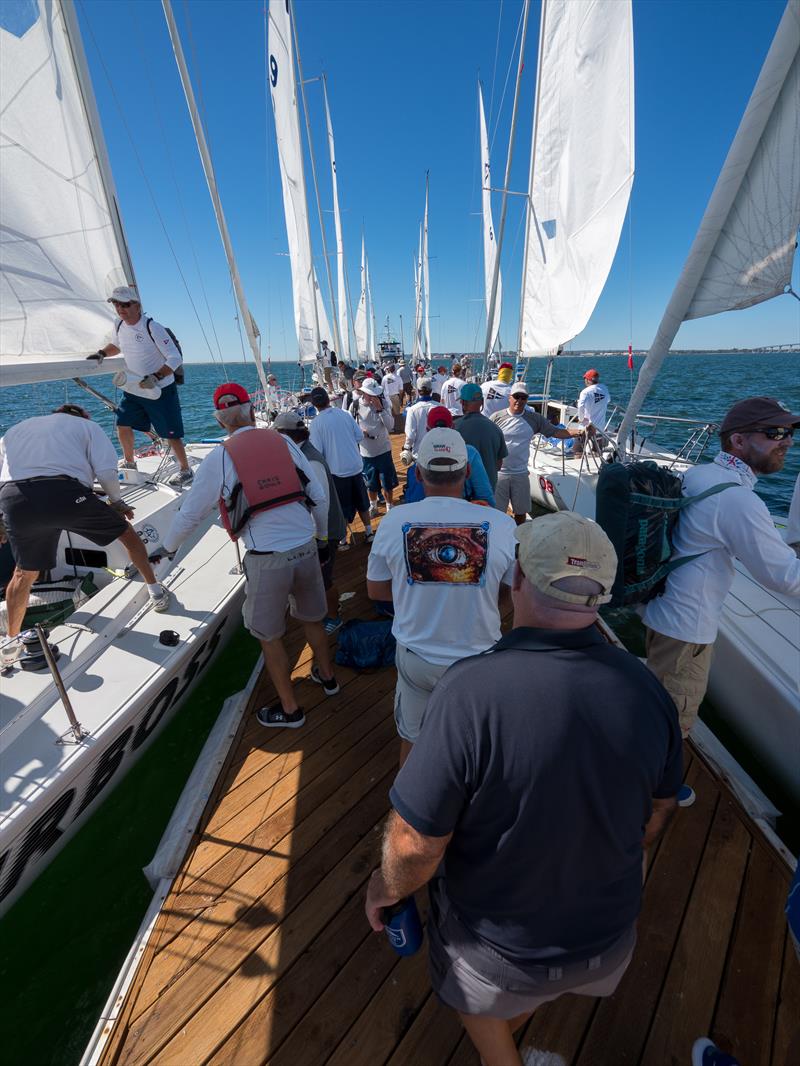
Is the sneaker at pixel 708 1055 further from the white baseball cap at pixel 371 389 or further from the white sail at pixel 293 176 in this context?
the white sail at pixel 293 176

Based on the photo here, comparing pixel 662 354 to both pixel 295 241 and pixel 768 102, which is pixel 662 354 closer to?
pixel 768 102

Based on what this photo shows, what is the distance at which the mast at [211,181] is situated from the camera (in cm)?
501

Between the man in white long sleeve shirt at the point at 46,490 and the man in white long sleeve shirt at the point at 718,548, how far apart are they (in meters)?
3.46

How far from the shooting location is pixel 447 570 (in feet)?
6.04

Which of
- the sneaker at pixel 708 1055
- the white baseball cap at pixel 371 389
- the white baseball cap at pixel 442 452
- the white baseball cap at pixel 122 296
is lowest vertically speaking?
the sneaker at pixel 708 1055

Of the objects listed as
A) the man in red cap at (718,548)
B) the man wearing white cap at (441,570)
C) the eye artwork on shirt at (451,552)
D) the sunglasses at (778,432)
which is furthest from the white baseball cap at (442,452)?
the sunglasses at (778,432)

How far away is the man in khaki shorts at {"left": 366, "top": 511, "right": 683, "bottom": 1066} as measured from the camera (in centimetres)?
90

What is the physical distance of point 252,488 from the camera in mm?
2611

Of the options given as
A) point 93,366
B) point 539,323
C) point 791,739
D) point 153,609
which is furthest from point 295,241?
point 791,739

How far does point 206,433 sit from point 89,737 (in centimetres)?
2013

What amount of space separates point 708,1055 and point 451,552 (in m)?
2.02

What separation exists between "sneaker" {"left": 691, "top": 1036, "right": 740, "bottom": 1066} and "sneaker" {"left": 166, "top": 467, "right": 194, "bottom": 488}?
5865mm

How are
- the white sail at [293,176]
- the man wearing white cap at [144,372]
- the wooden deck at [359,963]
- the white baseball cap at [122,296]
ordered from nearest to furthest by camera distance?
1. the wooden deck at [359,963]
2. the white baseball cap at [122,296]
3. the man wearing white cap at [144,372]
4. the white sail at [293,176]

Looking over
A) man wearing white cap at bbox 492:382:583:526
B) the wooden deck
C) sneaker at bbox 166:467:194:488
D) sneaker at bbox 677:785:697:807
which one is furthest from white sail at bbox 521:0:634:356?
the wooden deck
